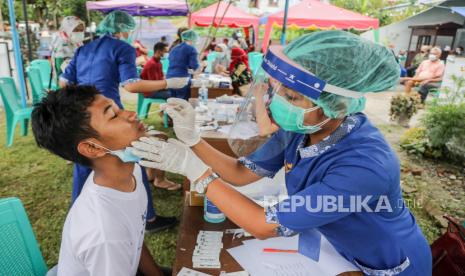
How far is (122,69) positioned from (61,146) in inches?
52.2

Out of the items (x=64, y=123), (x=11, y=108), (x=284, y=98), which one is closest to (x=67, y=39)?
(x=11, y=108)

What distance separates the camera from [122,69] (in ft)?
8.04

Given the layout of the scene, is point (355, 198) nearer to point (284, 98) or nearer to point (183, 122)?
point (284, 98)

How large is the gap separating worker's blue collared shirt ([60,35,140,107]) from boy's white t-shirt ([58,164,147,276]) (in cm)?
139

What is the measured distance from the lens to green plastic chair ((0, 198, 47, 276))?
3.66ft

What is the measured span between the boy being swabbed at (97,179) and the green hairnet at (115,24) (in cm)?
157

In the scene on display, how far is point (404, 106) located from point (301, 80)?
19.0 feet

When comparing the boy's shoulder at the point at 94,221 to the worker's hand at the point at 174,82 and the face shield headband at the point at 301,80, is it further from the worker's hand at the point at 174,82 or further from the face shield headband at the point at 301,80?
the worker's hand at the point at 174,82

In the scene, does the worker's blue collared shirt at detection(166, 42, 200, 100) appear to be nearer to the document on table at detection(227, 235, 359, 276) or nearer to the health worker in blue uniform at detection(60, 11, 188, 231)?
the health worker in blue uniform at detection(60, 11, 188, 231)

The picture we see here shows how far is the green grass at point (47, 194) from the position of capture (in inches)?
97.7

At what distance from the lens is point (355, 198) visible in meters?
0.90

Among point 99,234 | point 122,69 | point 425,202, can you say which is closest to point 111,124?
point 99,234

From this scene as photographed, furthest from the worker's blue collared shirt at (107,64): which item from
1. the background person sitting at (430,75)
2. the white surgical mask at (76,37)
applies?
the background person sitting at (430,75)

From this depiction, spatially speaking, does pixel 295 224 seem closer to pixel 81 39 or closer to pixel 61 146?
pixel 61 146
